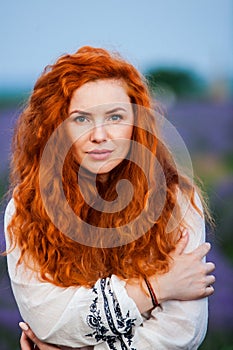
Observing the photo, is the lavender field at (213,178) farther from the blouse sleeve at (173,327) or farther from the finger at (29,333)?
the blouse sleeve at (173,327)

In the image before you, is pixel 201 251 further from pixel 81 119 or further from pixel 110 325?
pixel 81 119

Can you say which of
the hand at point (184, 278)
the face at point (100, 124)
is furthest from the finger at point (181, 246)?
the face at point (100, 124)

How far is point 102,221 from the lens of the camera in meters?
2.59

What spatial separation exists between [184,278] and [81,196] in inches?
17.5

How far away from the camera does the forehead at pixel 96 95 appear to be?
2453 mm

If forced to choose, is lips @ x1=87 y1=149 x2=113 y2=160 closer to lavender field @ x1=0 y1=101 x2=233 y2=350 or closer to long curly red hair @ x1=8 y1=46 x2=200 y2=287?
long curly red hair @ x1=8 y1=46 x2=200 y2=287

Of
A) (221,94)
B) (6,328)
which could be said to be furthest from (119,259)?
(221,94)

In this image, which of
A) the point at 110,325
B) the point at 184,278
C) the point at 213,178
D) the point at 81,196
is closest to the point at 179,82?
the point at 213,178

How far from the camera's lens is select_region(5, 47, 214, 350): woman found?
2.44 metres

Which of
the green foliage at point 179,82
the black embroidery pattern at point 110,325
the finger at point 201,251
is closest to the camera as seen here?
the black embroidery pattern at point 110,325

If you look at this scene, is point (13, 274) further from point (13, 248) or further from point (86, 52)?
point (86, 52)

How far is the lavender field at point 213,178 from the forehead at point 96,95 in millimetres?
1627

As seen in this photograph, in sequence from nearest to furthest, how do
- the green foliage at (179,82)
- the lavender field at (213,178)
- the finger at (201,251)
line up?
the finger at (201,251) < the lavender field at (213,178) < the green foliage at (179,82)

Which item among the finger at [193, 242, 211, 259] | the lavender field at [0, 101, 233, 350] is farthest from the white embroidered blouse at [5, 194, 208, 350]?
the lavender field at [0, 101, 233, 350]
